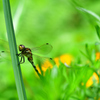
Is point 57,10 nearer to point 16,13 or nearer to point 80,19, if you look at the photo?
point 80,19

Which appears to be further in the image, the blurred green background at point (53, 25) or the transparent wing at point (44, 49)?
the blurred green background at point (53, 25)

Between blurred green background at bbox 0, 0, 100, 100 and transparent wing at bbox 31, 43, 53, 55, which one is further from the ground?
blurred green background at bbox 0, 0, 100, 100

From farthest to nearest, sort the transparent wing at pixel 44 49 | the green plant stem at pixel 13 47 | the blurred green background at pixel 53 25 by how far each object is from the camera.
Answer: the blurred green background at pixel 53 25 < the transparent wing at pixel 44 49 < the green plant stem at pixel 13 47

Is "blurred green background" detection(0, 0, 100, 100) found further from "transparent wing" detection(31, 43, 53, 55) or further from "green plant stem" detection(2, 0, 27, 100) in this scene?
"green plant stem" detection(2, 0, 27, 100)

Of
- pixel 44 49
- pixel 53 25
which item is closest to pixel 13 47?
pixel 44 49

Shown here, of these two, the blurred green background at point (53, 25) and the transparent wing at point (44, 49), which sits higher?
the blurred green background at point (53, 25)

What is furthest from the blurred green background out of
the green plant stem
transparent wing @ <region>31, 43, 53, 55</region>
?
the green plant stem

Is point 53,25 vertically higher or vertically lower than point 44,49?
higher

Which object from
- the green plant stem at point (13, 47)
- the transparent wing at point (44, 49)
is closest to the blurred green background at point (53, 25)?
the transparent wing at point (44, 49)

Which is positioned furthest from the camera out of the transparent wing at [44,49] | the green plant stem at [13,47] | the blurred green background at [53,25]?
the blurred green background at [53,25]

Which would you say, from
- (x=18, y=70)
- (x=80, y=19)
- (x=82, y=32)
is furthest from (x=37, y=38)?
(x=18, y=70)

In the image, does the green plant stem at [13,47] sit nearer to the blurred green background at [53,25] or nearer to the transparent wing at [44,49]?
the transparent wing at [44,49]

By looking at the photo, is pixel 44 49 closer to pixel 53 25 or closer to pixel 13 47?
pixel 13 47
